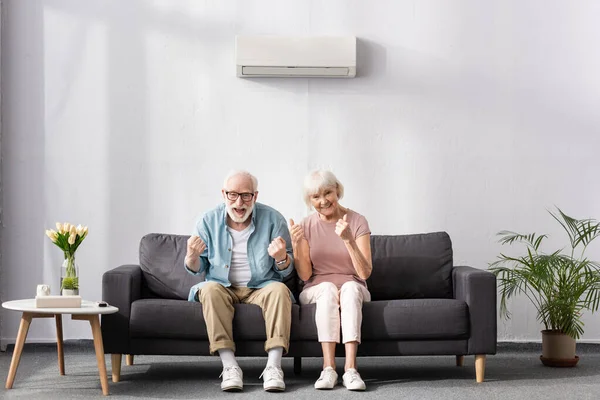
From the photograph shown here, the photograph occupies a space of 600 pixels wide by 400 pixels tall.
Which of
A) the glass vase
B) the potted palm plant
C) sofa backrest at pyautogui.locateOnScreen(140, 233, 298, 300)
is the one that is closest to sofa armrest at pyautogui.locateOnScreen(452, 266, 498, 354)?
the potted palm plant

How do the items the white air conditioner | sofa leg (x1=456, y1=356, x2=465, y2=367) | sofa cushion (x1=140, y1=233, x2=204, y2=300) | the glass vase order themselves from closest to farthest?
the glass vase
sofa cushion (x1=140, y1=233, x2=204, y2=300)
sofa leg (x1=456, y1=356, x2=465, y2=367)
the white air conditioner

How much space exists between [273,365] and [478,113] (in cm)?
231

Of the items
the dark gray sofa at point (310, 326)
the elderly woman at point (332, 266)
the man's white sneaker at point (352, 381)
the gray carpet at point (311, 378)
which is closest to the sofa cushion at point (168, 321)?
the dark gray sofa at point (310, 326)

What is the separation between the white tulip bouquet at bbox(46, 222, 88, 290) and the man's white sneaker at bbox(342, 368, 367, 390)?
4.55ft

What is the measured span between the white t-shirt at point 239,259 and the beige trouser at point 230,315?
20cm

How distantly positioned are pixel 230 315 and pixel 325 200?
31.4 inches

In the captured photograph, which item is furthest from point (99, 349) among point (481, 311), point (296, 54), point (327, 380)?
point (296, 54)

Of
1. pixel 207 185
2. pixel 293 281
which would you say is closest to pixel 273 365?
pixel 293 281

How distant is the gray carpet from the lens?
4129mm

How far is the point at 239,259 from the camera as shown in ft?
15.0

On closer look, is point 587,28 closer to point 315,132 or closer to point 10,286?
point 315,132

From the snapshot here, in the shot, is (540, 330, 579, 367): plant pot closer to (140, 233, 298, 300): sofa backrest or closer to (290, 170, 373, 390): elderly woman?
(290, 170, 373, 390): elderly woman

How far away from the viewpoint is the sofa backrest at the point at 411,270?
4.89 meters

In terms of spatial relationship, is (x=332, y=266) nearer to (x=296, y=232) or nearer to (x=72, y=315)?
(x=296, y=232)
